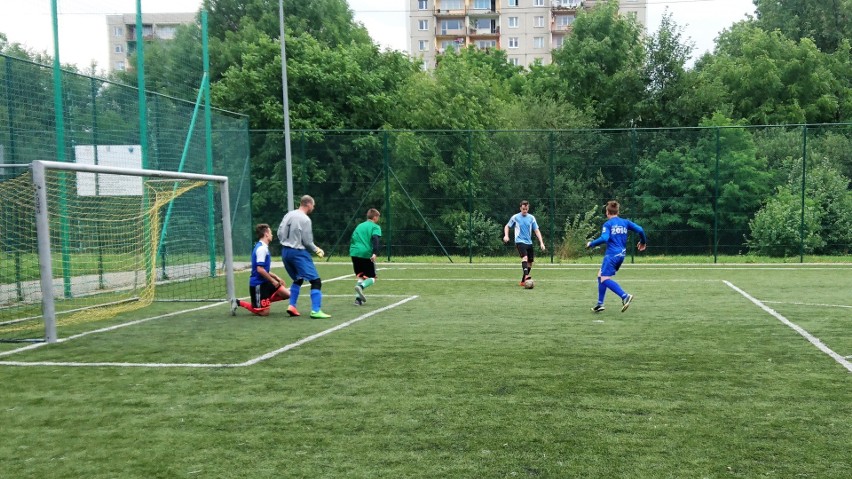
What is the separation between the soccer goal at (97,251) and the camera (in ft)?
40.1

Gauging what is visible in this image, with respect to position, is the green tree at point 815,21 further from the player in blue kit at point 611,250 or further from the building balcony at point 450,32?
the building balcony at point 450,32

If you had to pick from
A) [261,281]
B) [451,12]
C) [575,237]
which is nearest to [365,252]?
[261,281]

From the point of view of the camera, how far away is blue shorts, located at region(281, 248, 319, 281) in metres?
11.7

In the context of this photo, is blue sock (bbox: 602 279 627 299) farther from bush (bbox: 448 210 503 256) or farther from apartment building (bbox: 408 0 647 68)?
apartment building (bbox: 408 0 647 68)

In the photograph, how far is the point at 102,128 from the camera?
1605 centimetres

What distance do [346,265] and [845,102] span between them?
31.4 m

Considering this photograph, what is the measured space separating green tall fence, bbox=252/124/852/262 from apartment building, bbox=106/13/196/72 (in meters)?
6.03

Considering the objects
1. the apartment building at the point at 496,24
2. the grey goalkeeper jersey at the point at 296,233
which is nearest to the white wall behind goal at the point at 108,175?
the grey goalkeeper jersey at the point at 296,233

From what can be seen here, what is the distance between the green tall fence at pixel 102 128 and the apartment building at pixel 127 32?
3.69 feet

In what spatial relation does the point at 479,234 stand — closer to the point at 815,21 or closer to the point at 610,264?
the point at 610,264

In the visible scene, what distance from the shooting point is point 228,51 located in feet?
125

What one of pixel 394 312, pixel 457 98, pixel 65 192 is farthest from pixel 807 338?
pixel 457 98

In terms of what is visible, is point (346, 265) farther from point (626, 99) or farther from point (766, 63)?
point (766, 63)

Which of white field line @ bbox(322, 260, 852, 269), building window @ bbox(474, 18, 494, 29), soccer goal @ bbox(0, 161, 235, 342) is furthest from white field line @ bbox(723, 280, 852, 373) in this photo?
building window @ bbox(474, 18, 494, 29)
